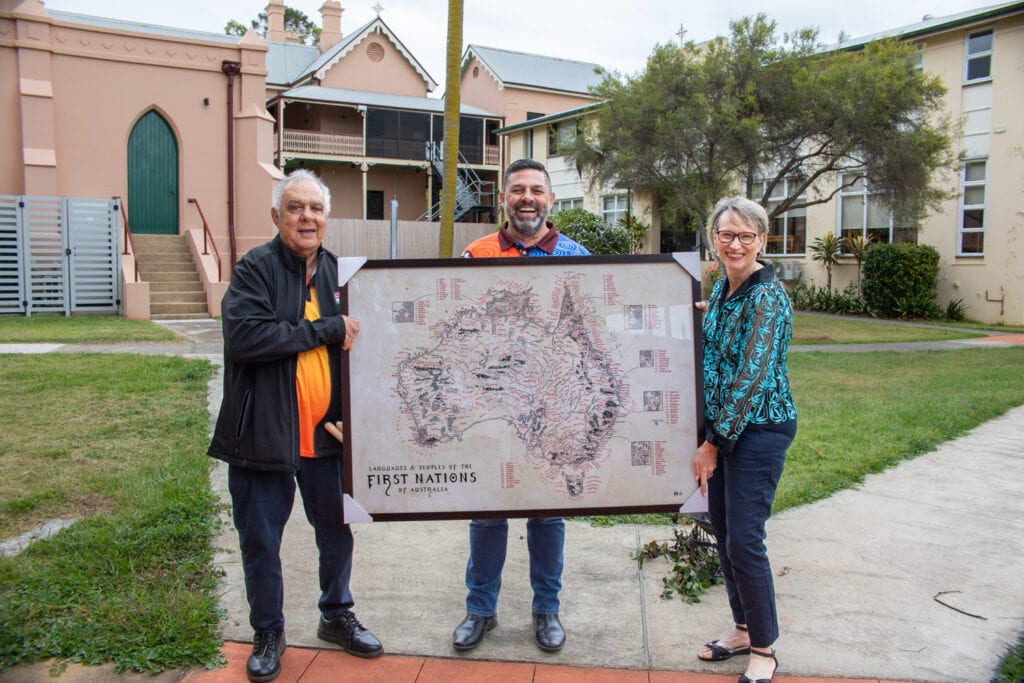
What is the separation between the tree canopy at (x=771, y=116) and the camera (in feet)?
50.2

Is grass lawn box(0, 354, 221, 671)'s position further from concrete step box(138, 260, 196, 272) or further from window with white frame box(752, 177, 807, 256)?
window with white frame box(752, 177, 807, 256)

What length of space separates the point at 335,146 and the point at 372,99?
2756mm

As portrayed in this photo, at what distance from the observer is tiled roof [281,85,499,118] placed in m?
32.8

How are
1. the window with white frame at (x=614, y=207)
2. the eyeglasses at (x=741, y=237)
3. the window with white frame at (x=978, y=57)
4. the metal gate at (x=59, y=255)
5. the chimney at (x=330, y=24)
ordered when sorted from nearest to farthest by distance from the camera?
the eyeglasses at (x=741, y=237) → the metal gate at (x=59, y=255) → the window with white frame at (x=978, y=57) → the window with white frame at (x=614, y=207) → the chimney at (x=330, y=24)

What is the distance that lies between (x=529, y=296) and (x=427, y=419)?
0.65 meters

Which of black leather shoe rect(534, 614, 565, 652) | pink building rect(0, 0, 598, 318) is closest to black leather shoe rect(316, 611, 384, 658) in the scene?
→ black leather shoe rect(534, 614, 565, 652)

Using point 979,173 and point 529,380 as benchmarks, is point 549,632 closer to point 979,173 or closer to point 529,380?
point 529,380

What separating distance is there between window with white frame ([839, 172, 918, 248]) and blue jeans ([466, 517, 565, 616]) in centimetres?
1938

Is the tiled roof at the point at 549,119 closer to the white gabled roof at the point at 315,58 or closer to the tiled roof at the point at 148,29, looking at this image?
the white gabled roof at the point at 315,58

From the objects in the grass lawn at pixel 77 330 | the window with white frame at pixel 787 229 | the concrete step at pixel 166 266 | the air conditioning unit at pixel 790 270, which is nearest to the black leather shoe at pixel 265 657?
the grass lawn at pixel 77 330

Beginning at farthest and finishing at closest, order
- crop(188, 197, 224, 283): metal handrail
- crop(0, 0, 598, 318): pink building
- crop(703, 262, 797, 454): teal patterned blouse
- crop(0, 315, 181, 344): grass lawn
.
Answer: crop(188, 197, 224, 283): metal handrail → crop(0, 0, 598, 318): pink building → crop(0, 315, 181, 344): grass lawn → crop(703, 262, 797, 454): teal patterned blouse

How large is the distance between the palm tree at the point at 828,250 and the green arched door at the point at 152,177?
16680 millimetres

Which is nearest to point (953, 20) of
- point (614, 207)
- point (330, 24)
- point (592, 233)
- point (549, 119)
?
point (592, 233)

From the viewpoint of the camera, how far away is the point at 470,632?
11.6 feet
